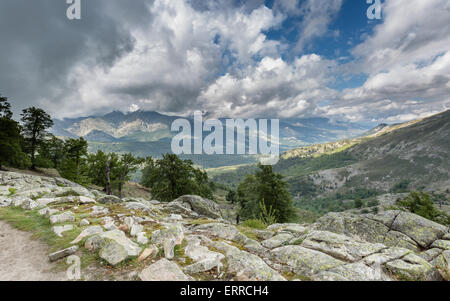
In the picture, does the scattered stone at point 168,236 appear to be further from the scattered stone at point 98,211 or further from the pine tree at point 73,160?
the pine tree at point 73,160

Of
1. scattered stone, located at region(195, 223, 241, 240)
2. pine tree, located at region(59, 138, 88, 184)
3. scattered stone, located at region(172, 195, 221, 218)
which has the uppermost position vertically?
pine tree, located at region(59, 138, 88, 184)

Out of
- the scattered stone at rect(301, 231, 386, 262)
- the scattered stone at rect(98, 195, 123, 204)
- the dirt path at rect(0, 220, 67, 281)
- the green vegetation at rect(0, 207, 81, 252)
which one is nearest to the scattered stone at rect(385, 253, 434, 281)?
the scattered stone at rect(301, 231, 386, 262)

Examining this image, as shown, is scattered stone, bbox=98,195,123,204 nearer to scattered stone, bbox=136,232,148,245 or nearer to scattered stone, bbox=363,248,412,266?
scattered stone, bbox=136,232,148,245

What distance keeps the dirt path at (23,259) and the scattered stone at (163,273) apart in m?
2.52

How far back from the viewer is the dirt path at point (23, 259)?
5.69 metres

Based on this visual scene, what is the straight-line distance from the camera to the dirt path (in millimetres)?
5688

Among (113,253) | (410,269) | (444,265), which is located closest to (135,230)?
(113,253)

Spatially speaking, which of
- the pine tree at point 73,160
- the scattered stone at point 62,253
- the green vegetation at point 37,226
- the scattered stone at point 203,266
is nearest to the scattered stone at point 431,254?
the scattered stone at point 203,266

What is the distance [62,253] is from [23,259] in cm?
158

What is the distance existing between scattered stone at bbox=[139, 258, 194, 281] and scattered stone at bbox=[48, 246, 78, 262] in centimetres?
341

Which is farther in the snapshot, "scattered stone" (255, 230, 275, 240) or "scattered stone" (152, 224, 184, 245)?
"scattered stone" (255, 230, 275, 240)

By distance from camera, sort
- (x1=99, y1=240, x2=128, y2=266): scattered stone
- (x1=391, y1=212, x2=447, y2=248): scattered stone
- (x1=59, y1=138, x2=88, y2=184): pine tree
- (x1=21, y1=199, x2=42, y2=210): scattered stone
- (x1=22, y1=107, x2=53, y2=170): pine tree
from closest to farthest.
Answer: (x1=99, y1=240, x2=128, y2=266): scattered stone
(x1=391, y1=212, x2=447, y2=248): scattered stone
(x1=21, y1=199, x2=42, y2=210): scattered stone
(x1=59, y1=138, x2=88, y2=184): pine tree
(x1=22, y1=107, x2=53, y2=170): pine tree

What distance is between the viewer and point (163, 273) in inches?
220
